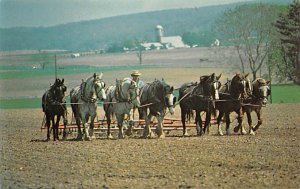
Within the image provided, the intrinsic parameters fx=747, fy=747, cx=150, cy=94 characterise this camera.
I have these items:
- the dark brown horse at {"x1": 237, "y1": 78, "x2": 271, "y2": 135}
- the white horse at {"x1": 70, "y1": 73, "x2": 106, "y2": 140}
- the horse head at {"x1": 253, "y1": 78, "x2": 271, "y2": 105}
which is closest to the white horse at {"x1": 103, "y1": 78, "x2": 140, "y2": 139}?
the white horse at {"x1": 70, "y1": 73, "x2": 106, "y2": 140}

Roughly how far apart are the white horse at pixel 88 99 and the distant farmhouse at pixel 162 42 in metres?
15.4

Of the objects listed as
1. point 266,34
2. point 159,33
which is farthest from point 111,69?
point 266,34

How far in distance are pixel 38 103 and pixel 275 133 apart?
22.4 meters

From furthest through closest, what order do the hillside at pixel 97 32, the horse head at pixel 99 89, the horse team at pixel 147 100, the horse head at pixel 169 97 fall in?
1. the hillside at pixel 97 32
2. the horse head at pixel 169 97
3. the horse team at pixel 147 100
4. the horse head at pixel 99 89

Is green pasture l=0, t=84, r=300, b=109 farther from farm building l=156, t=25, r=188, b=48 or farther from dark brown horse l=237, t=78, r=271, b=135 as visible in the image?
dark brown horse l=237, t=78, r=271, b=135

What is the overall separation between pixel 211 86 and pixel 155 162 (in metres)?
6.33

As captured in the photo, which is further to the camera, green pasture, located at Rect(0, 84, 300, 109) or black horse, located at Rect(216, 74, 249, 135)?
green pasture, located at Rect(0, 84, 300, 109)

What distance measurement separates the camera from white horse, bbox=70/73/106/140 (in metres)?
18.9

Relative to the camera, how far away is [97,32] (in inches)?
1115

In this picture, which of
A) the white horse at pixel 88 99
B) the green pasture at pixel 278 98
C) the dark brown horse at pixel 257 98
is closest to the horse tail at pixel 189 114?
the dark brown horse at pixel 257 98

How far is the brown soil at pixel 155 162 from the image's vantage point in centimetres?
1174

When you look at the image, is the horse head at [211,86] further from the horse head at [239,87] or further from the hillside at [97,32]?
the hillside at [97,32]

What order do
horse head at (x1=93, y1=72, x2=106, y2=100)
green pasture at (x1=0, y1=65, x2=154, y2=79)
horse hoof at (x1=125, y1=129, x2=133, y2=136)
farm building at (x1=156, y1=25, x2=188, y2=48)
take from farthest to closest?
farm building at (x1=156, y1=25, x2=188, y2=48) < green pasture at (x1=0, y1=65, x2=154, y2=79) < horse hoof at (x1=125, y1=129, x2=133, y2=136) < horse head at (x1=93, y1=72, x2=106, y2=100)

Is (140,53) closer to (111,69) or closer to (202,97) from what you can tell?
(111,69)
